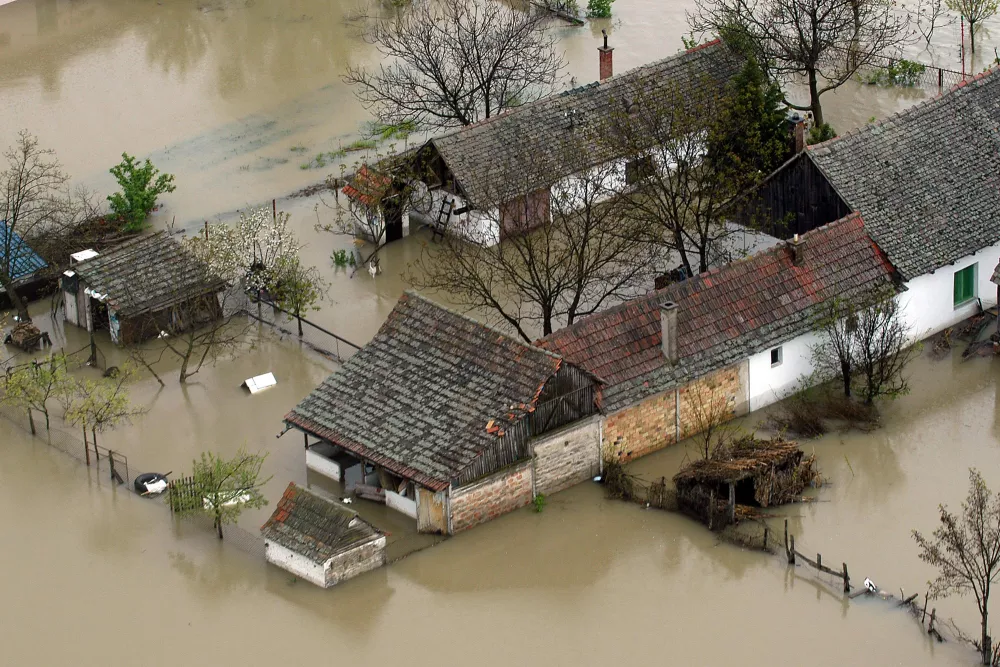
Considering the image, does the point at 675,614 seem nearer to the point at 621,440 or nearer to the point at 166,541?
the point at 621,440

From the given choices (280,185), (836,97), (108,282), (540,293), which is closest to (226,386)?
(108,282)

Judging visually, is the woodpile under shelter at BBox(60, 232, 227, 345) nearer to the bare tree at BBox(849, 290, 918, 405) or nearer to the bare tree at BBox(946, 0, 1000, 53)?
the bare tree at BBox(849, 290, 918, 405)

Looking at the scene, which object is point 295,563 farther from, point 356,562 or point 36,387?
point 36,387

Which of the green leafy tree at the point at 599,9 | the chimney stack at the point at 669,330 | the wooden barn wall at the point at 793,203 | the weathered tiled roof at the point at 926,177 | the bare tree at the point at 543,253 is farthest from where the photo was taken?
the green leafy tree at the point at 599,9

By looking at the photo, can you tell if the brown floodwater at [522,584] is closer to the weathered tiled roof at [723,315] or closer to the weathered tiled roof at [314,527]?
the weathered tiled roof at [314,527]

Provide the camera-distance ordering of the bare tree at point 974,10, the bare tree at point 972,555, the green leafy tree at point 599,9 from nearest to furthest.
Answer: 1. the bare tree at point 972,555
2. the bare tree at point 974,10
3. the green leafy tree at point 599,9

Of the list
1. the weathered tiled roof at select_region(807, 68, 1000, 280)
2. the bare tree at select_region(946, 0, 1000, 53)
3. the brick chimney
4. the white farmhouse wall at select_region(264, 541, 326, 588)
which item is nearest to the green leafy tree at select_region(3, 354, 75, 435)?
the white farmhouse wall at select_region(264, 541, 326, 588)

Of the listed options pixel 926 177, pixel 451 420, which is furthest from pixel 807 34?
pixel 451 420

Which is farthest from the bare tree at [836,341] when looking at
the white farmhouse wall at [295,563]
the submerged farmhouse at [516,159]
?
the white farmhouse wall at [295,563]
